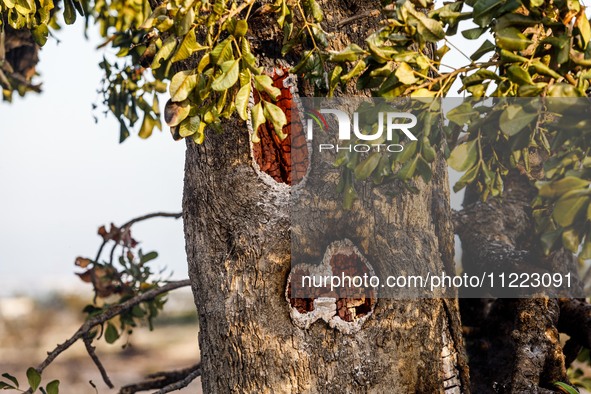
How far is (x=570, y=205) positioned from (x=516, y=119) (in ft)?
0.62

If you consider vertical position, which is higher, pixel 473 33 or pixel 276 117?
pixel 473 33

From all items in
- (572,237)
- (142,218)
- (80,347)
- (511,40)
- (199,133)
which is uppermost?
(511,40)

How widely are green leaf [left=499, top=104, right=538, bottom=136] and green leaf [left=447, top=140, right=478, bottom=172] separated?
0.43 feet

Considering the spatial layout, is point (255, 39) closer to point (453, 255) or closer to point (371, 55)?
point (371, 55)

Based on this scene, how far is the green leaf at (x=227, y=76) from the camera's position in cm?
154

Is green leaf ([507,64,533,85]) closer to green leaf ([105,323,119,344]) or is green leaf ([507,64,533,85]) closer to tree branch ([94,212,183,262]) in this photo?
tree branch ([94,212,183,262])

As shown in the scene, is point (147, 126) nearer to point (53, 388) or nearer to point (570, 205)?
point (53, 388)

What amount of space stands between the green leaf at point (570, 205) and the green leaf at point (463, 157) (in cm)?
22

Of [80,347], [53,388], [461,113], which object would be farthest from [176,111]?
[80,347]

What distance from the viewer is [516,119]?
140cm

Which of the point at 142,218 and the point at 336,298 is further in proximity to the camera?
the point at 142,218

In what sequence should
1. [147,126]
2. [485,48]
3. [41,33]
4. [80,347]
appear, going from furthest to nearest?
[80,347]
[147,126]
[41,33]
[485,48]

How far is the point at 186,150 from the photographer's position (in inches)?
78.7

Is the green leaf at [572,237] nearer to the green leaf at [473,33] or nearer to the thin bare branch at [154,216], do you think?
the green leaf at [473,33]
